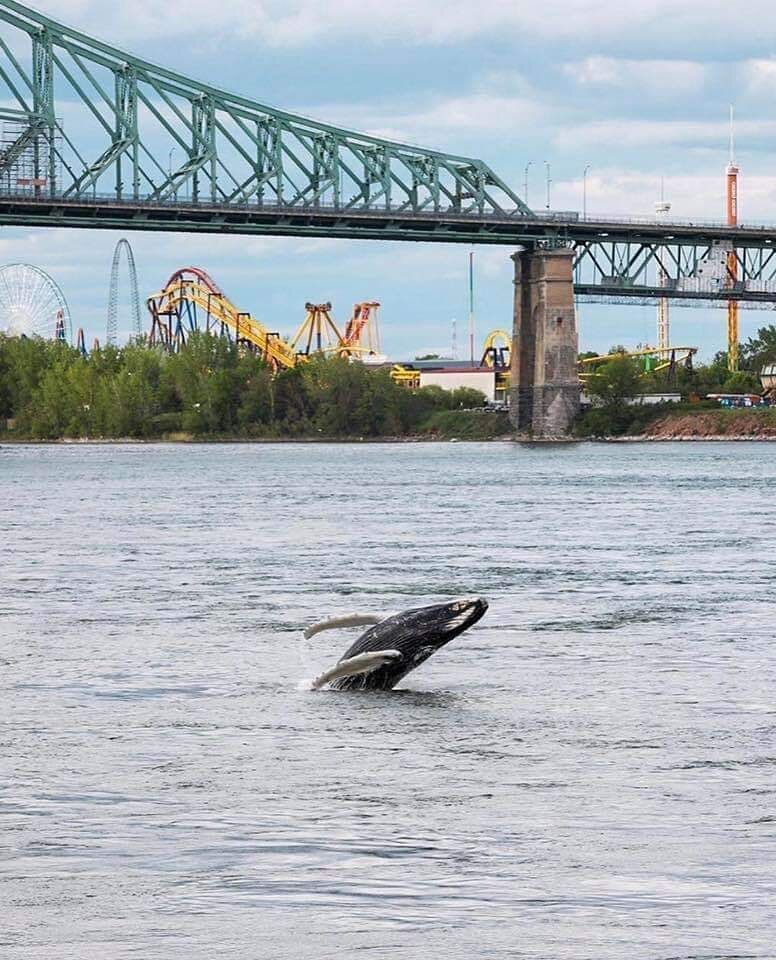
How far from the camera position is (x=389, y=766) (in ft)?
49.9

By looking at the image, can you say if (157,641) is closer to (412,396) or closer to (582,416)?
(582,416)

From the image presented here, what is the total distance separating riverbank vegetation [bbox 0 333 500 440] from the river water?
144 meters

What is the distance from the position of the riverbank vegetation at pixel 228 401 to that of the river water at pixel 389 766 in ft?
473

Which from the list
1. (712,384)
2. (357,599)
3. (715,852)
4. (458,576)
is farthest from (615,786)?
(712,384)

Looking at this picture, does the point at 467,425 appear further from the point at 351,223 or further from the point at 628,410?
the point at 351,223

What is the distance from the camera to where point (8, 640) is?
24328 millimetres

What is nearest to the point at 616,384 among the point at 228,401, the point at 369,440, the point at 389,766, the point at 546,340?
the point at 546,340

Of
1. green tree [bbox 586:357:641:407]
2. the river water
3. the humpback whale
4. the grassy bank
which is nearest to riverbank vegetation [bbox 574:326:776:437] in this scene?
green tree [bbox 586:357:641:407]

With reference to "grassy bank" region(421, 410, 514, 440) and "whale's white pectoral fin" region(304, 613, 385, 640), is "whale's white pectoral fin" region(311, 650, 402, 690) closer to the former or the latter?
"whale's white pectoral fin" region(304, 613, 385, 640)

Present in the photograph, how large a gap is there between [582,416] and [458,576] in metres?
129

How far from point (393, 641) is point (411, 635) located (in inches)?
8.4

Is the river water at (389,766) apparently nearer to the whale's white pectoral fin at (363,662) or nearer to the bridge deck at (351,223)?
the whale's white pectoral fin at (363,662)

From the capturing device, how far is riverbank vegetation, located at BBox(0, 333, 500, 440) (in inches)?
7175

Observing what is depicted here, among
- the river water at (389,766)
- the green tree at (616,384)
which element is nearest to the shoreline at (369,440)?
the green tree at (616,384)
